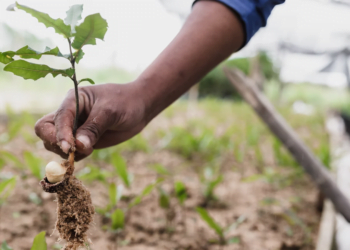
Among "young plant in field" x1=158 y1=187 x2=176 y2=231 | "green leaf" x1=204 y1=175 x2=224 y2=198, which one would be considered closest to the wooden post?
"green leaf" x1=204 y1=175 x2=224 y2=198

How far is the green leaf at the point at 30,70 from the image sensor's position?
48cm

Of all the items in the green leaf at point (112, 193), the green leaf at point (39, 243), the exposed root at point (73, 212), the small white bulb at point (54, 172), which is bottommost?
the green leaf at point (112, 193)

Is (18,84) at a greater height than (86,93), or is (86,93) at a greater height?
(86,93)

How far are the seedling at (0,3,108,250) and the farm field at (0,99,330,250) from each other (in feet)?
0.34

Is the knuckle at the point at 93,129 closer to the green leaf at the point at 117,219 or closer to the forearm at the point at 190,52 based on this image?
the forearm at the point at 190,52

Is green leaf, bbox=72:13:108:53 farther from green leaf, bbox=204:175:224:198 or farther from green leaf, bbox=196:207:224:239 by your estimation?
green leaf, bbox=204:175:224:198

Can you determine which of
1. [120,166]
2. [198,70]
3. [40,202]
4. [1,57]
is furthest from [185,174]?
[1,57]

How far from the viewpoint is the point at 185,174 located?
1.72 metres

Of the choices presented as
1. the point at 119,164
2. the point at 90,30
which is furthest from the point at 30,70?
the point at 119,164

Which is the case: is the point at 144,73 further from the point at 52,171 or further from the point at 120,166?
the point at 120,166

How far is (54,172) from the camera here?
19.8 inches

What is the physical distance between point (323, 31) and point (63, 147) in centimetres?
644

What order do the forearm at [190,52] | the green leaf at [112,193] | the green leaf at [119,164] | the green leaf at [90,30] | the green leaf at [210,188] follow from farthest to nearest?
the green leaf at [210,188], the green leaf at [119,164], the green leaf at [112,193], the forearm at [190,52], the green leaf at [90,30]

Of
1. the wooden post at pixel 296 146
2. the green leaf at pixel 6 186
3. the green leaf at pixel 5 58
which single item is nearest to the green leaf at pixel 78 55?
the green leaf at pixel 5 58
